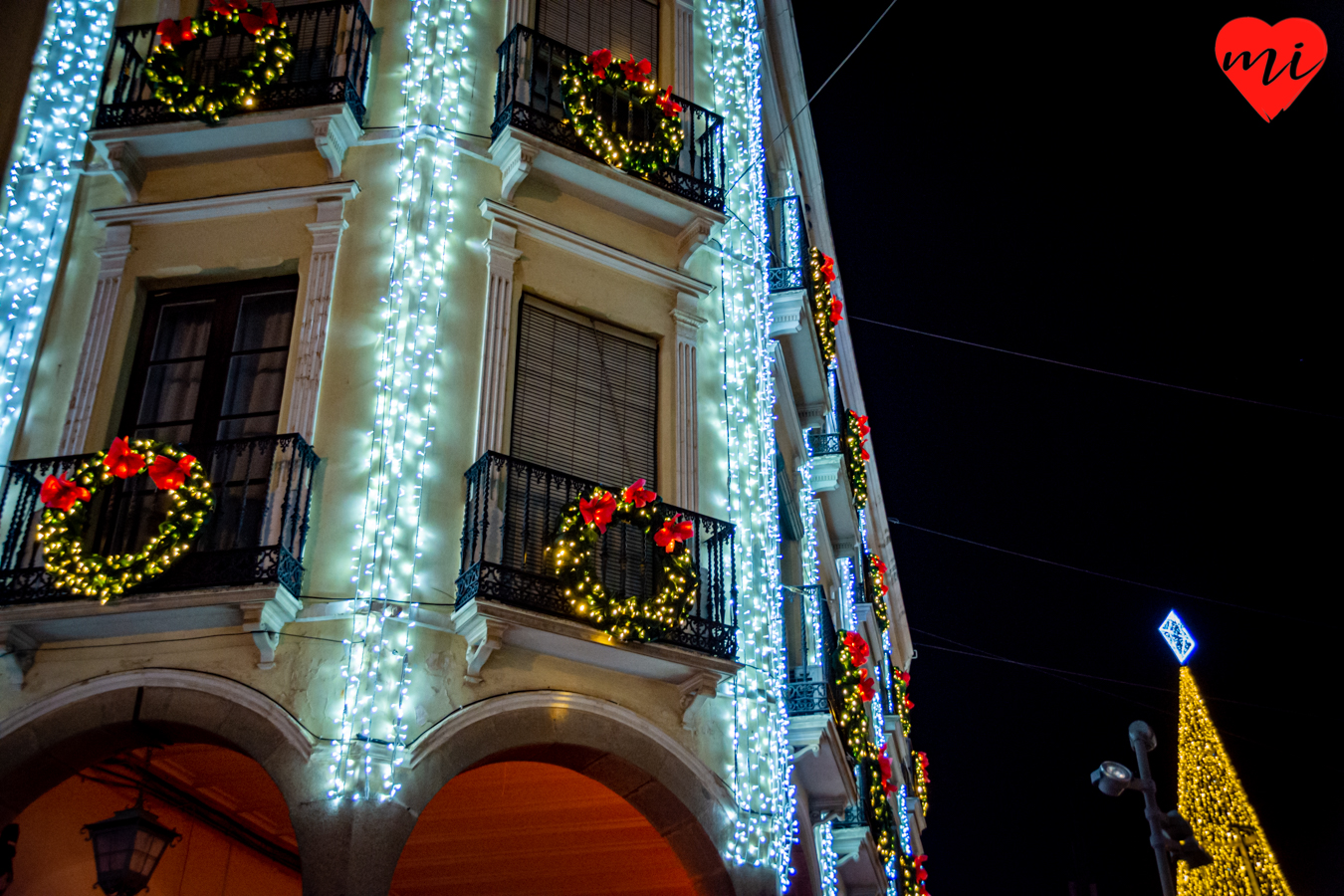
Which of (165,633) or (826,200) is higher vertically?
(826,200)

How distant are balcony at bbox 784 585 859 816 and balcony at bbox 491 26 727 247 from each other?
4.47 m

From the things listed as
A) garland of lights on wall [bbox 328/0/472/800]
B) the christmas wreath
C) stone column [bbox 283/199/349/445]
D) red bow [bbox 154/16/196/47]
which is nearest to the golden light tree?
the christmas wreath

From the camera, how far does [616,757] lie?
1016 centimetres

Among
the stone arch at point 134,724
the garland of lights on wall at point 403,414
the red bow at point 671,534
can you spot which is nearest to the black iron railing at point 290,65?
the garland of lights on wall at point 403,414

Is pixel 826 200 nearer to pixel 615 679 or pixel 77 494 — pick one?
pixel 615 679

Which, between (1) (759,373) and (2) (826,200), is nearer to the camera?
(1) (759,373)

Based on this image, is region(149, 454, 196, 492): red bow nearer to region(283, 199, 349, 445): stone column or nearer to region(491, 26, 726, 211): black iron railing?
region(283, 199, 349, 445): stone column

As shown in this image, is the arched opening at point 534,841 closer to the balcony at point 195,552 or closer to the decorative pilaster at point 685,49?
the balcony at point 195,552

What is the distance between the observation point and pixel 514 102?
11.6 meters

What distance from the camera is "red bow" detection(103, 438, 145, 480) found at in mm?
9305

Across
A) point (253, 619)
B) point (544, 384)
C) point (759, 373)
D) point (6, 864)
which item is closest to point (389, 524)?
point (253, 619)

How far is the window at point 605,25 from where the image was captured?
44.0 feet

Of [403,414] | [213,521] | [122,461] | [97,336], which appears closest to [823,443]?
[403,414]

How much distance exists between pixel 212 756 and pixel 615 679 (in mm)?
3679
